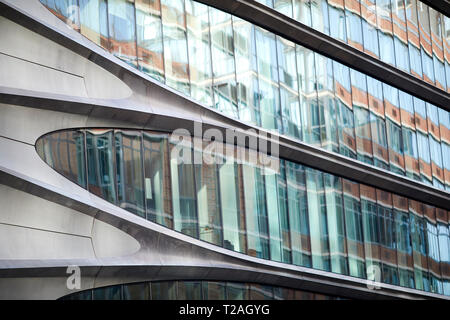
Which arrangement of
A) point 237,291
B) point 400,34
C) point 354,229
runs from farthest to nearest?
point 400,34 → point 354,229 → point 237,291

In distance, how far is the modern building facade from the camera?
18125mm

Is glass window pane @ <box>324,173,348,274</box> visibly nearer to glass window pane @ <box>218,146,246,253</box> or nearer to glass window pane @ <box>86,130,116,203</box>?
glass window pane @ <box>218,146,246,253</box>

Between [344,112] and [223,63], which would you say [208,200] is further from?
[344,112]

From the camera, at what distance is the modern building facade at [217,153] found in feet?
59.5

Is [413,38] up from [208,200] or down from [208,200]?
up

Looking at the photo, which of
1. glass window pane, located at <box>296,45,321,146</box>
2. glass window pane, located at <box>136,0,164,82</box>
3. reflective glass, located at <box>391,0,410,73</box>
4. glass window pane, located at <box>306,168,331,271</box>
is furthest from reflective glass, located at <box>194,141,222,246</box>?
reflective glass, located at <box>391,0,410,73</box>

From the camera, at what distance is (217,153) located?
72.7 ft

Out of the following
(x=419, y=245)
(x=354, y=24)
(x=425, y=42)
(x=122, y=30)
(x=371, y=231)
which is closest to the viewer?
(x=122, y=30)

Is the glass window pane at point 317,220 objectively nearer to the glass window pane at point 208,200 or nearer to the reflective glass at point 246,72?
the reflective glass at point 246,72

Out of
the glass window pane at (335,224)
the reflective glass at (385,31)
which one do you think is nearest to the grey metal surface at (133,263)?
the glass window pane at (335,224)

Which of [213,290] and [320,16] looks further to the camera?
[320,16]

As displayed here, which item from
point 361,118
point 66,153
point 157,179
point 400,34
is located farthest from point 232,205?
point 400,34
